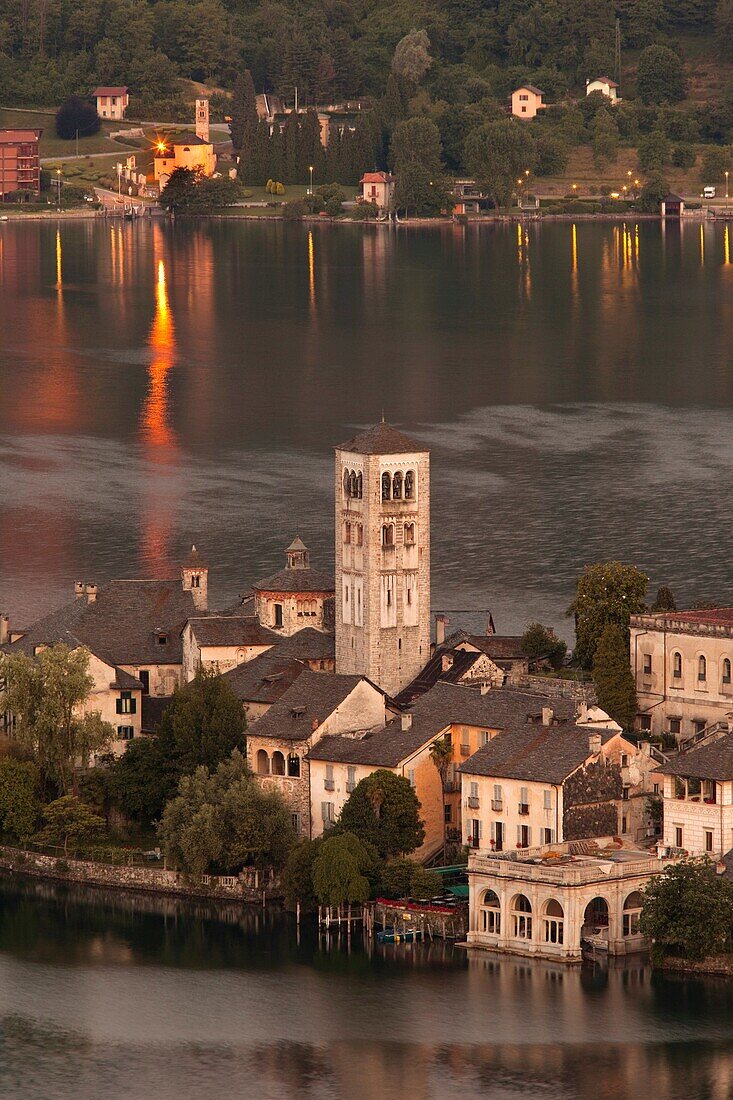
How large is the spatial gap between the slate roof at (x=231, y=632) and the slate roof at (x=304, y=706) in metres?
6.36

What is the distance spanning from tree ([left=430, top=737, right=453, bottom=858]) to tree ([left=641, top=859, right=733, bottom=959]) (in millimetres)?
9581

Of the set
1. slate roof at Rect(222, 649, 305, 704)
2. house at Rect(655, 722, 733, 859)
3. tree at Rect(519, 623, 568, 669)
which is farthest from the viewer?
tree at Rect(519, 623, 568, 669)

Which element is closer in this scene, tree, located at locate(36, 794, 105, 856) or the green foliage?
the green foliage

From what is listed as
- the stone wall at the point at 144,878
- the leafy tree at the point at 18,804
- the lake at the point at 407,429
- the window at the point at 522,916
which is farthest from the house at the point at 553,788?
the lake at the point at 407,429

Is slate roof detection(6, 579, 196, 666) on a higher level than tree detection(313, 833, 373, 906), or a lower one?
higher

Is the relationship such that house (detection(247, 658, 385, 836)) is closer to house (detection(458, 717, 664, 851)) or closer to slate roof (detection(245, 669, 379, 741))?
slate roof (detection(245, 669, 379, 741))

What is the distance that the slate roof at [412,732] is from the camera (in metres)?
78.5

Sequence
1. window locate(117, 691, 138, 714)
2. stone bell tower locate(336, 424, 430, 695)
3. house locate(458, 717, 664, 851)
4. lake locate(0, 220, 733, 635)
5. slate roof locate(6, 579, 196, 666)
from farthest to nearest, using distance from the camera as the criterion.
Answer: lake locate(0, 220, 733, 635) → slate roof locate(6, 579, 196, 666) → window locate(117, 691, 138, 714) → stone bell tower locate(336, 424, 430, 695) → house locate(458, 717, 664, 851)

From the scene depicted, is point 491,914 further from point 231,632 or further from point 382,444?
point 231,632

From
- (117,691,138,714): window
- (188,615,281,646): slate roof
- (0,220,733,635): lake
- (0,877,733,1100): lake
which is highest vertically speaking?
(0,220,733,635): lake

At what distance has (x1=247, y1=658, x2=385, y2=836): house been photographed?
79562mm

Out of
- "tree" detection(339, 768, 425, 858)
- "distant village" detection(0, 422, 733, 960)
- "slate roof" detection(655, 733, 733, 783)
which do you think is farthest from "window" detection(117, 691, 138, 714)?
"slate roof" detection(655, 733, 733, 783)

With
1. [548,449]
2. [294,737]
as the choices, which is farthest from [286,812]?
[548,449]

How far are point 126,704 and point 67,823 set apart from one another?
282 inches
